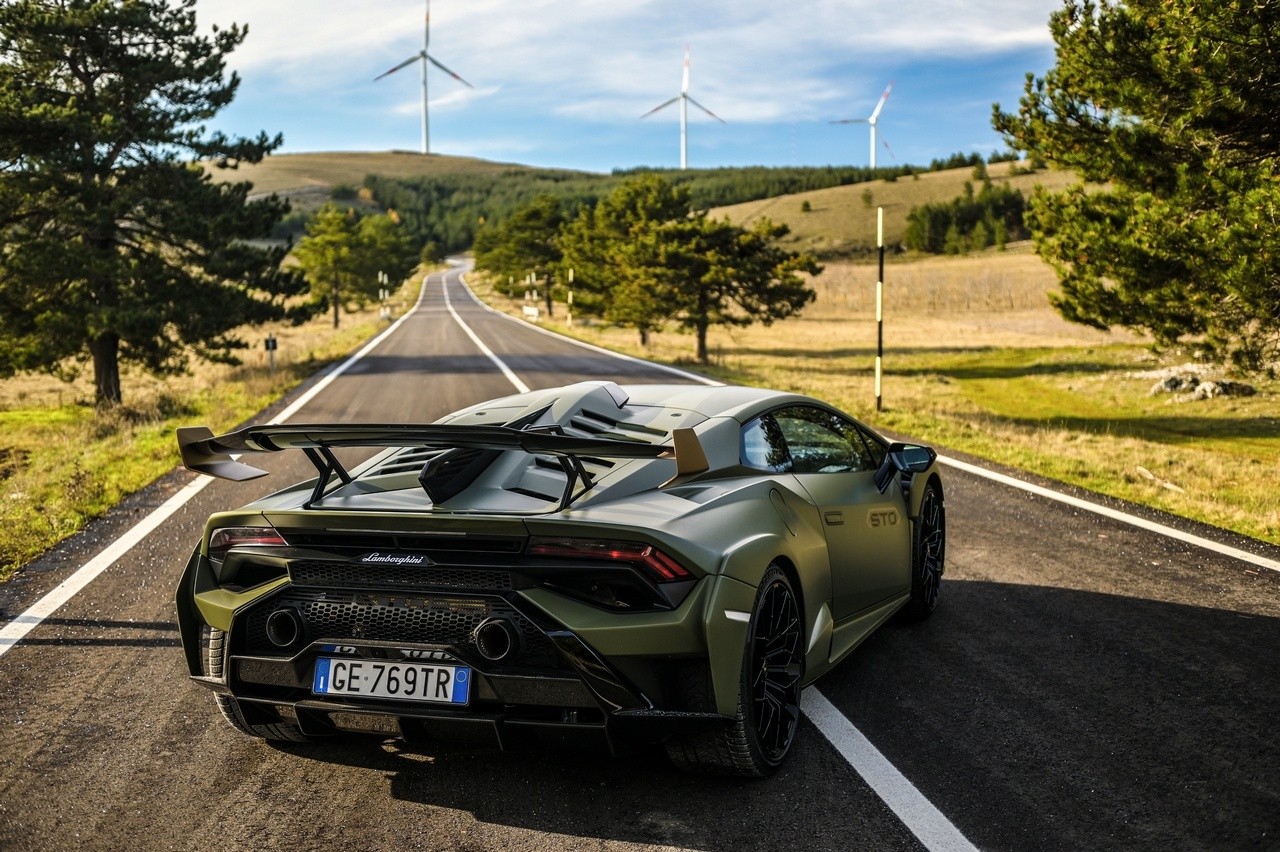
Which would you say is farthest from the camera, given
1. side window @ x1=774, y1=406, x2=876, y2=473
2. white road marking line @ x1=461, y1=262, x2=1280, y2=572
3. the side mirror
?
white road marking line @ x1=461, y1=262, x2=1280, y2=572

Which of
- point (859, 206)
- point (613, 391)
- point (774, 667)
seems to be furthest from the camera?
point (859, 206)

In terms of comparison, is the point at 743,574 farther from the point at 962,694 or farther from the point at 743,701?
the point at 962,694

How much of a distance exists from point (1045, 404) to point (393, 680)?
917 inches

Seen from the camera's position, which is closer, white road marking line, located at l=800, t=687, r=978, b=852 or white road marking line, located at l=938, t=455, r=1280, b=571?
white road marking line, located at l=800, t=687, r=978, b=852

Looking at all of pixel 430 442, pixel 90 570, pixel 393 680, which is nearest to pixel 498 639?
pixel 393 680

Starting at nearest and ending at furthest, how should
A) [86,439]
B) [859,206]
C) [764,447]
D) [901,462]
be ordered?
[764,447] < [901,462] < [86,439] < [859,206]

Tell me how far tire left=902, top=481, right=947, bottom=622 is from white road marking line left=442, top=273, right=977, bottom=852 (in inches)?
47.5

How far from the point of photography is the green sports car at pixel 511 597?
3625 millimetres

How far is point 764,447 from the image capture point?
4863 millimetres

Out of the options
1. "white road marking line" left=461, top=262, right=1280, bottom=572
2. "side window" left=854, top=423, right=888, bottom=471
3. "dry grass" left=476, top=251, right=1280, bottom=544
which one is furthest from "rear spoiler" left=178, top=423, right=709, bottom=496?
"dry grass" left=476, top=251, right=1280, bottom=544

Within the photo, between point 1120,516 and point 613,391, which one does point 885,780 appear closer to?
point 613,391

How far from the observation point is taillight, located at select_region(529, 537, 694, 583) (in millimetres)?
3639

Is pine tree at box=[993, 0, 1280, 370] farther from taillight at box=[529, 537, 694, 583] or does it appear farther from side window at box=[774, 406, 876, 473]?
taillight at box=[529, 537, 694, 583]

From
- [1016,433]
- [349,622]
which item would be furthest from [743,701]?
[1016,433]
